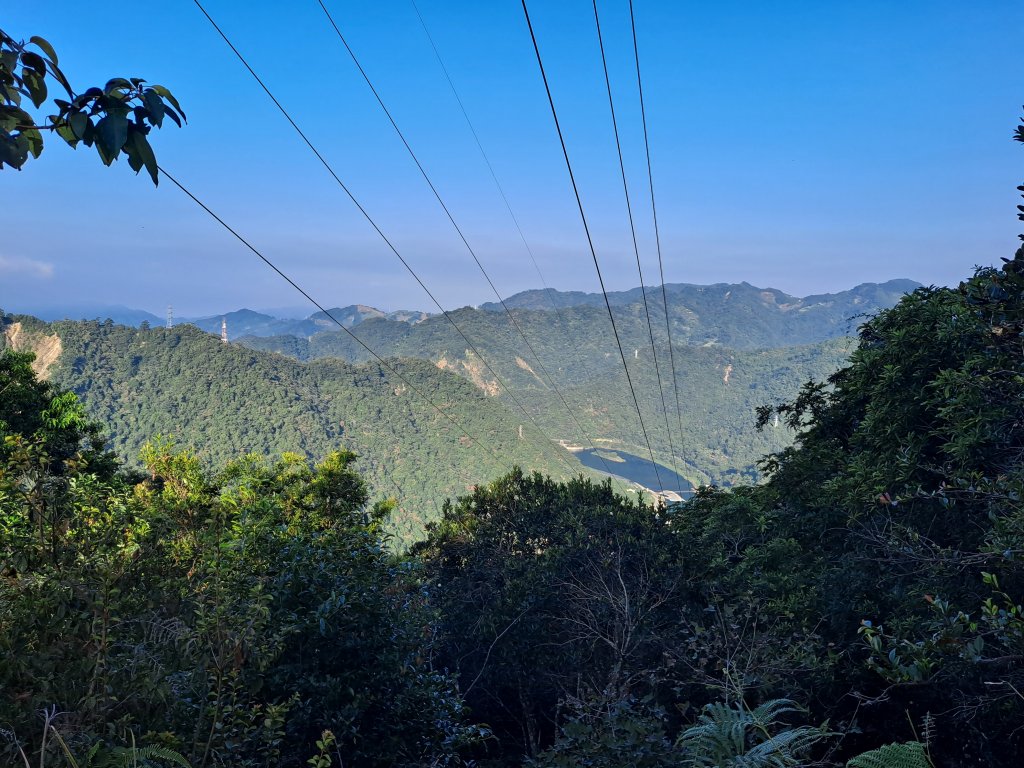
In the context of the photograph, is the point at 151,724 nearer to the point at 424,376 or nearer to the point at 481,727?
the point at 481,727

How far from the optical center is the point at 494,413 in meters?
126

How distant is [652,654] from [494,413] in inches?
4528

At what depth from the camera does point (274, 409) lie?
99438mm

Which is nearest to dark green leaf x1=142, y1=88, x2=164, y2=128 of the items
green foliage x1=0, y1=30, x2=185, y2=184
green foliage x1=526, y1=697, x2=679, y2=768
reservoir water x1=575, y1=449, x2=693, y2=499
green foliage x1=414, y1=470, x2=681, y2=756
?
green foliage x1=0, y1=30, x2=185, y2=184

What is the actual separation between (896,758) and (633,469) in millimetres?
172801

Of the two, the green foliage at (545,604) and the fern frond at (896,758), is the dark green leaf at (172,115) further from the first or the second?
the green foliage at (545,604)

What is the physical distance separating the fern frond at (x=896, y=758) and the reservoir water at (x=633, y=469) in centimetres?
15597

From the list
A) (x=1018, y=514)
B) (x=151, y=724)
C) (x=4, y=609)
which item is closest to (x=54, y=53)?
(x=4, y=609)

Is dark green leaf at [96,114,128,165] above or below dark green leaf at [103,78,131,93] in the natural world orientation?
below

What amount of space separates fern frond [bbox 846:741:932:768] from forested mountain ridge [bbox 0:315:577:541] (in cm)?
7855

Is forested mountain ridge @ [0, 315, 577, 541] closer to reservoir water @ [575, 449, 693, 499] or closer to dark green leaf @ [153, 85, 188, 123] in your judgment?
reservoir water @ [575, 449, 693, 499]

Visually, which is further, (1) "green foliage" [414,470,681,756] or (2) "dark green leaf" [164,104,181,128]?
(1) "green foliage" [414,470,681,756]

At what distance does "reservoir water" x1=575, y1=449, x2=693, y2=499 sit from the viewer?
16212cm

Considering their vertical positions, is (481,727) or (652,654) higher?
(481,727)
